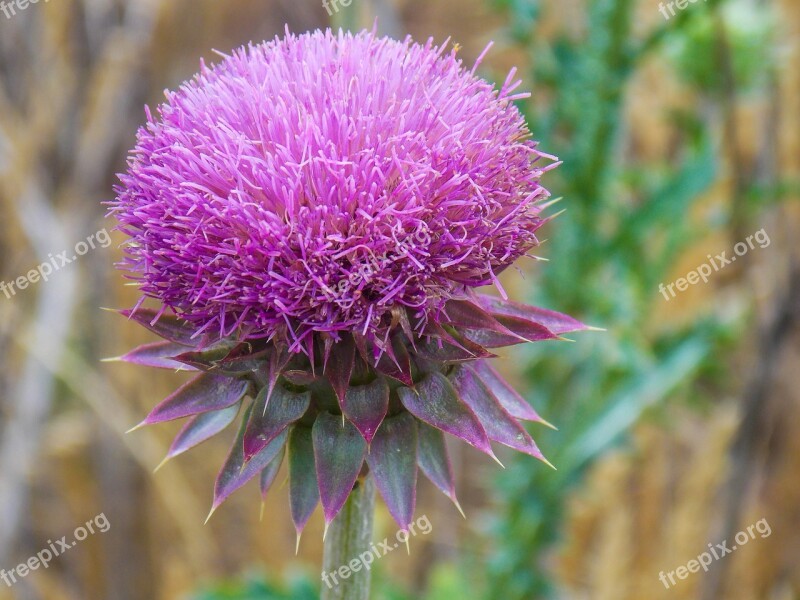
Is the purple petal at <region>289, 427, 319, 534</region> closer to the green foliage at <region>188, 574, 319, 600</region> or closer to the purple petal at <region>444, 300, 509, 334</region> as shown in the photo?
the purple petal at <region>444, 300, 509, 334</region>

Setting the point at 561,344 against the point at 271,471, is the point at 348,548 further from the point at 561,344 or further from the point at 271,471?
the point at 561,344

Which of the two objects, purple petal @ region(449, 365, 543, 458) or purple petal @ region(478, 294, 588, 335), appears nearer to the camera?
purple petal @ region(449, 365, 543, 458)

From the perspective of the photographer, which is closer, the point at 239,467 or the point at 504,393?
the point at 239,467

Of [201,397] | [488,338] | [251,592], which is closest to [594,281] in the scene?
[488,338]

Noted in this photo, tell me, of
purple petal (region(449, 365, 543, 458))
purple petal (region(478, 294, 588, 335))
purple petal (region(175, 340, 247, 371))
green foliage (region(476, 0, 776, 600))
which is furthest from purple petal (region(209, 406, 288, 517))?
green foliage (region(476, 0, 776, 600))

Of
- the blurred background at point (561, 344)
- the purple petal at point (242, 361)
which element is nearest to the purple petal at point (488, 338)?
the purple petal at point (242, 361)

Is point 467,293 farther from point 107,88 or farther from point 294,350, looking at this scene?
point 107,88
